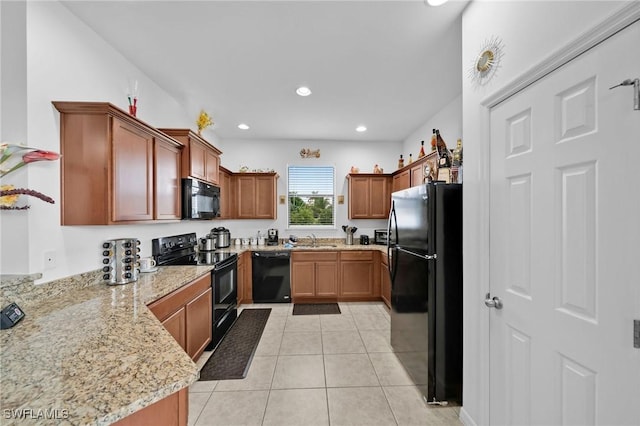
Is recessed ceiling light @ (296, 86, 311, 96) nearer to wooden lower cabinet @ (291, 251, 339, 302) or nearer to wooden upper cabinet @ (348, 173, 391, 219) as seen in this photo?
wooden upper cabinet @ (348, 173, 391, 219)

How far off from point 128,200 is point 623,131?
280cm

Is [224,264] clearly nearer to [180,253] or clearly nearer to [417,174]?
[180,253]

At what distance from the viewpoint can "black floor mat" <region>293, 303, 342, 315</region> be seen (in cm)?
376

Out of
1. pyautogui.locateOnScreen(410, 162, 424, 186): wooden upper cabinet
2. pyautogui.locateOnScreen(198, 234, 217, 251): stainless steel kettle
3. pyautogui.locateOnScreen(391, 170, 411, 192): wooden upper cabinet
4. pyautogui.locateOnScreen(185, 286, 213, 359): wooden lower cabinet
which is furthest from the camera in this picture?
pyautogui.locateOnScreen(391, 170, 411, 192): wooden upper cabinet

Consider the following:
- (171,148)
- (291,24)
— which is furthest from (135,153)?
(291,24)

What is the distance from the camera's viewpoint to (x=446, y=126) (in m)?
3.31

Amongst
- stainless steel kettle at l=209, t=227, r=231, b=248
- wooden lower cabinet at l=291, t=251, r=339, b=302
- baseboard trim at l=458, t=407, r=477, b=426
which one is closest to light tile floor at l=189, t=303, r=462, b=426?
baseboard trim at l=458, t=407, r=477, b=426

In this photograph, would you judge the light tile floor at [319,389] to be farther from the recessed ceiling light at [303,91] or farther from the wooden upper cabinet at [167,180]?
the recessed ceiling light at [303,91]

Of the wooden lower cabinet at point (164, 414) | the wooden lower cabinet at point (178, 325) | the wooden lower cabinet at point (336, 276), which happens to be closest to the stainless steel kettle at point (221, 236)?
the wooden lower cabinet at point (336, 276)

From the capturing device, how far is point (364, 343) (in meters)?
2.83

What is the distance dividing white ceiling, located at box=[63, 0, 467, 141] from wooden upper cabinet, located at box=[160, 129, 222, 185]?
553 mm

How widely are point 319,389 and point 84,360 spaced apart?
1702mm

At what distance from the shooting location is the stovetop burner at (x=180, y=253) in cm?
272

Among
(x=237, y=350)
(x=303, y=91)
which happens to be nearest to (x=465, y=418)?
(x=237, y=350)
